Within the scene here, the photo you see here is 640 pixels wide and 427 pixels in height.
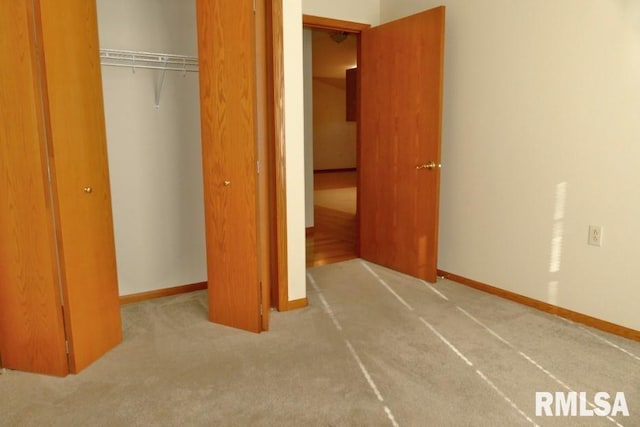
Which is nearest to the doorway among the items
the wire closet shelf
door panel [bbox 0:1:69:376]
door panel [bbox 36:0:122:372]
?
the wire closet shelf

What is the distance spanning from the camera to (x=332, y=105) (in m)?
11.8

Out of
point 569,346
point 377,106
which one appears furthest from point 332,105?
point 569,346

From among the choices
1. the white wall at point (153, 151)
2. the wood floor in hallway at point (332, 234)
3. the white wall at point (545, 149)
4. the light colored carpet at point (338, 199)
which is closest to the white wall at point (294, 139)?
the white wall at point (153, 151)

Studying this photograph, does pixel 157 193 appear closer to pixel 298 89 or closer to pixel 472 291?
pixel 298 89

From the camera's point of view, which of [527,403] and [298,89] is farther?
[298,89]

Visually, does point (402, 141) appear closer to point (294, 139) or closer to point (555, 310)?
point (294, 139)

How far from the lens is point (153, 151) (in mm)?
3021

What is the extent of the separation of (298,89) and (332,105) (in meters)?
9.20

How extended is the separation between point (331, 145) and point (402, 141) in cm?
836

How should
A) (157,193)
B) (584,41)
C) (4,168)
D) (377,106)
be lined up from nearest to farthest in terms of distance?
(4,168) → (584,41) → (157,193) → (377,106)

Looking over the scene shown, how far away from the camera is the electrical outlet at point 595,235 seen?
8.52 feet

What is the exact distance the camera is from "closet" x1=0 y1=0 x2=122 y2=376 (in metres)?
1.94

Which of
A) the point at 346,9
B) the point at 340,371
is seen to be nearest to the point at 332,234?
the point at 346,9

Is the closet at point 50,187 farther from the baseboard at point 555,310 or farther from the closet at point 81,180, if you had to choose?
the baseboard at point 555,310
